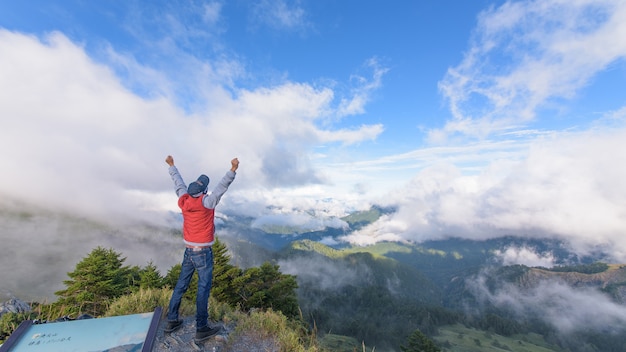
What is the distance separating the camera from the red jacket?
24.3ft

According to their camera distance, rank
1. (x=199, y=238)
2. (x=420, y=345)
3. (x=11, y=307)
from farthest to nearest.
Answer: (x=420, y=345) < (x=11, y=307) < (x=199, y=238)

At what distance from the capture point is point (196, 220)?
750 centimetres

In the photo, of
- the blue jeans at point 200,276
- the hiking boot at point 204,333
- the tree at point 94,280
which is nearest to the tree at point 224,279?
the tree at point 94,280

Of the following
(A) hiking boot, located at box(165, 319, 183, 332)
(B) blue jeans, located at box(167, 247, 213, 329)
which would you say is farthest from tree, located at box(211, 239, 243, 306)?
(B) blue jeans, located at box(167, 247, 213, 329)

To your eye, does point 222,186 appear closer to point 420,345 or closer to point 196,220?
point 196,220

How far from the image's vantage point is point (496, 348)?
194m

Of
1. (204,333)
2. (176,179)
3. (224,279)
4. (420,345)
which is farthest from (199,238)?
(420,345)

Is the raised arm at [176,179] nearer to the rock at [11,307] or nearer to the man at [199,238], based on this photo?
the man at [199,238]

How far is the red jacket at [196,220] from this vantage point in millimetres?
7402

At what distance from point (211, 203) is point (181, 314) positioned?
501cm

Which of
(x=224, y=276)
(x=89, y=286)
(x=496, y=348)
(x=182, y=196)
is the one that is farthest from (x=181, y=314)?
(x=496, y=348)

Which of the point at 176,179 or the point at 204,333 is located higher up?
the point at 176,179

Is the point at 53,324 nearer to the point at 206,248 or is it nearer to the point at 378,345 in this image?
the point at 206,248

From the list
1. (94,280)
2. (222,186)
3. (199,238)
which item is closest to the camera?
(222,186)
